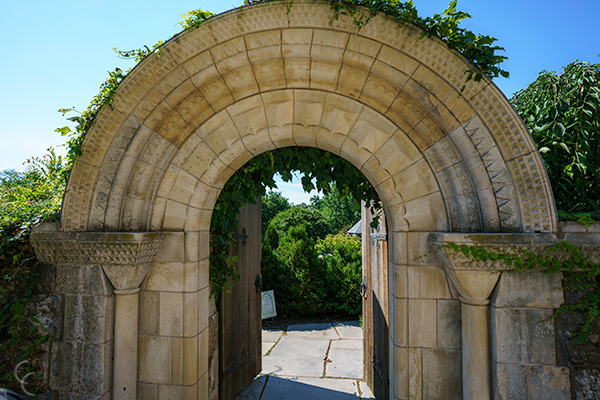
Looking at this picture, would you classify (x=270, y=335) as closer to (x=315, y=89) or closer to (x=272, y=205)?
(x=315, y=89)

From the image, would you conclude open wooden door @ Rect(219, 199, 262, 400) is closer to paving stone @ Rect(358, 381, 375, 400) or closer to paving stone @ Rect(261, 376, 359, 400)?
paving stone @ Rect(261, 376, 359, 400)


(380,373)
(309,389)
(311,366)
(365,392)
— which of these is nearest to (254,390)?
(309,389)

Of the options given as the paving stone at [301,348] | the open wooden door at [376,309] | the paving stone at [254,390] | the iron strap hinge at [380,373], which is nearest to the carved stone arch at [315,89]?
the open wooden door at [376,309]

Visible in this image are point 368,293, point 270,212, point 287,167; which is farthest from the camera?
point 270,212

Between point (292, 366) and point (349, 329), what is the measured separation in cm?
250

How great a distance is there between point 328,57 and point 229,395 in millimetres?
3759

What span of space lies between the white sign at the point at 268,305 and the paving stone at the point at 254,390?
3085 millimetres

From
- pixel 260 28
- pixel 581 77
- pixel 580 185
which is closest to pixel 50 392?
pixel 260 28

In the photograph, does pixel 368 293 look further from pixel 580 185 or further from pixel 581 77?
pixel 581 77

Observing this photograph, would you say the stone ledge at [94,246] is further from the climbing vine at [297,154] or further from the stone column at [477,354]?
the stone column at [477,354]

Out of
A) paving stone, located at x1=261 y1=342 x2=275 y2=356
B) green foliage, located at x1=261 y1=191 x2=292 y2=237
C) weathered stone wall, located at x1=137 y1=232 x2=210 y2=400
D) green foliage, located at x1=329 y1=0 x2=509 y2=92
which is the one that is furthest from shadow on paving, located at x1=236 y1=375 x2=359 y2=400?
green foliage, located at x1=261 y1=191 x2=292 y2=237

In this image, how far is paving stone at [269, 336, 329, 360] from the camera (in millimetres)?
5305

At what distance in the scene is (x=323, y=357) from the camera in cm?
514

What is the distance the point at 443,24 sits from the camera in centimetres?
219
